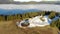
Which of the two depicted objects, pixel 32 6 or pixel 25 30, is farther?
pixel 32 6

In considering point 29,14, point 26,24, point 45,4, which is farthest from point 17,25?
point 45,4

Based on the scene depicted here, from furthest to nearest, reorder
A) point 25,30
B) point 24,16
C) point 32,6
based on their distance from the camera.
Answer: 1. point 32,6
2. point 24,16
3. point 25,30

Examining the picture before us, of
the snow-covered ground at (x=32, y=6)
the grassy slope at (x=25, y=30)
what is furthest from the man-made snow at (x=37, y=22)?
the snow-covered ground at (x=32, y=6)

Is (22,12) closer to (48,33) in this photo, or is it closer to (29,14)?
(29,14)

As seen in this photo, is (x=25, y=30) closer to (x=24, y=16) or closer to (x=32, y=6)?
(x=24, y=16)

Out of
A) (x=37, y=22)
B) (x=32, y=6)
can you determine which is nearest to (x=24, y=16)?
(x=37, y=22)

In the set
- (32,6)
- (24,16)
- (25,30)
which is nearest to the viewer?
(25,30)

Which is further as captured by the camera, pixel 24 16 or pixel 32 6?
pixel 32 6

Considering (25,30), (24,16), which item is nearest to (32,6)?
(24,16)

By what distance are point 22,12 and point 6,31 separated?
32 cm

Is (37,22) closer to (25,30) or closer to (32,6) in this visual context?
(25,30)

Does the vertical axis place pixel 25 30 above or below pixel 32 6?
below

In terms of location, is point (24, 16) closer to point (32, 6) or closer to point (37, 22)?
point (37, 22)

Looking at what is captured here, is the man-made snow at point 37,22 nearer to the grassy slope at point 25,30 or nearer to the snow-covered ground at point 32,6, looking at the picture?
the grassy slope at point 25,30
